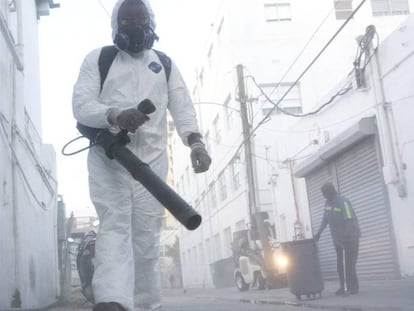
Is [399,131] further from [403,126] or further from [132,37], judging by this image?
[132,37]

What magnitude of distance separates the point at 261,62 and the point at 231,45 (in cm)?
143

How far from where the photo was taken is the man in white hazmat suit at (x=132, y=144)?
318 cm

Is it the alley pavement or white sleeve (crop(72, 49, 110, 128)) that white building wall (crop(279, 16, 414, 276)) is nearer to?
the alley pavement

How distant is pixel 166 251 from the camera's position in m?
51.4

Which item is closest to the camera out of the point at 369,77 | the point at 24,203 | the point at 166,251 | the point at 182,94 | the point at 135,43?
the point at 135,43

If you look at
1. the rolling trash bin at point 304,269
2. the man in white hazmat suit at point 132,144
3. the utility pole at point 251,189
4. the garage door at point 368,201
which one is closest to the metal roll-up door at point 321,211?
the garage door at point 368,201

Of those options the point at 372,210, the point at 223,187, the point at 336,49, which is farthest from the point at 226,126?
the point at 372,210

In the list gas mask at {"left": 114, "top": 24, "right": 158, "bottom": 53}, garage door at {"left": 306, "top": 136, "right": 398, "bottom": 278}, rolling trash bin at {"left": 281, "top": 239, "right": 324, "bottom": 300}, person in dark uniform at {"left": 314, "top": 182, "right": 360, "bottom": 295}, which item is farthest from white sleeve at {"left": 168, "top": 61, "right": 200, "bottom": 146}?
garage door at {"left": 306, "top": 136, "right": 398, "bottom": 278}

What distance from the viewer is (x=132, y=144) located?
3398 millimetres

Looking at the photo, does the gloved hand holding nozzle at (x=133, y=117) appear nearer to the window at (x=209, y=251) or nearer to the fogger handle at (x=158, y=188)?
the fogger handle at (x=158, y=188)

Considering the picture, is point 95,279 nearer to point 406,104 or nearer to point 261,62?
point 406,104

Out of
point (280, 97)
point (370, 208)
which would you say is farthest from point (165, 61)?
point (280, 97)

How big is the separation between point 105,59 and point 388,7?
978 inches

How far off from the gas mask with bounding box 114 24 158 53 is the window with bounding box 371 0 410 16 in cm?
2409
